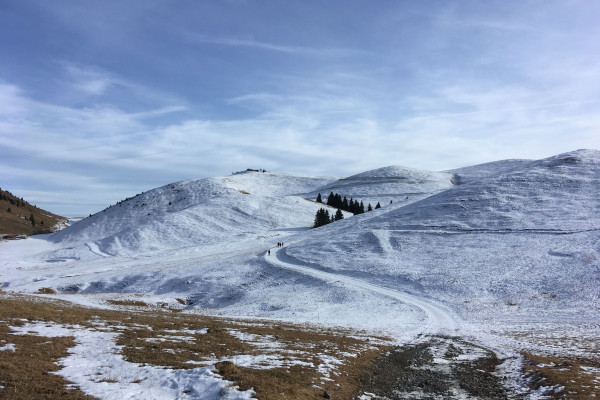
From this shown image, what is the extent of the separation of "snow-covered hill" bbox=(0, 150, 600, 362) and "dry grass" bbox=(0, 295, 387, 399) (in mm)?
9126

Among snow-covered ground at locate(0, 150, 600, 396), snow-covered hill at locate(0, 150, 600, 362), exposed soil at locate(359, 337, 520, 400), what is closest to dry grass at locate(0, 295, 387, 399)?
exposed soil at locate(359, 337, 520, 400)

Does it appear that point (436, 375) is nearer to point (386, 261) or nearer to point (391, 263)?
point (391, 263)

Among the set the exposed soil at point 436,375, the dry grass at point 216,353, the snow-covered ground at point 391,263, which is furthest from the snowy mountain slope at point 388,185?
the dry grass at point 216,353

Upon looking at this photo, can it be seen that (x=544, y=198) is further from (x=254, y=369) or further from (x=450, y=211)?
(x=254, y=369)

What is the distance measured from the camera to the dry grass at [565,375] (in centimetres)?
1252

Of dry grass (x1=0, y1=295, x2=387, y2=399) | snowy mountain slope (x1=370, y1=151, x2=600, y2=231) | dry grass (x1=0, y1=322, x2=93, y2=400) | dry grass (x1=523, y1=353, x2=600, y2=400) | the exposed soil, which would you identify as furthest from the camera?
snowy mountain slope (x1=370, y1=151, x2=600, y2=231)

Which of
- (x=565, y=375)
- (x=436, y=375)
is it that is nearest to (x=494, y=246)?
(x=565, y=375)

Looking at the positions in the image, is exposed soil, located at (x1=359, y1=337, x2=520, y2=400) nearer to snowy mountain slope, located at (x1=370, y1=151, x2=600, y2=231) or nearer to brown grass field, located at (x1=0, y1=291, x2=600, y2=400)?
brown grass field, located at (x1=0, y1=291, x2=600, y2=400)

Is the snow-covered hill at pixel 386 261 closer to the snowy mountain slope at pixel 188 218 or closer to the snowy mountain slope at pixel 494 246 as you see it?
the snowy mountain slope at pixel 494 246

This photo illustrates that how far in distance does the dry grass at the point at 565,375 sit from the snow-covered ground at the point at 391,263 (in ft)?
9.98

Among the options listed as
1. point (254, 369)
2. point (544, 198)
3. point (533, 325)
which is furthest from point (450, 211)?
point (254, 369)

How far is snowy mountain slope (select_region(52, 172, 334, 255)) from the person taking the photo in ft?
287

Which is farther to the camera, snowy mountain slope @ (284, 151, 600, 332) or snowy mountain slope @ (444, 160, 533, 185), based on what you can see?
snowy mountain slope @ (444, 160, 533, 185)

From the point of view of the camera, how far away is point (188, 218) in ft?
328
